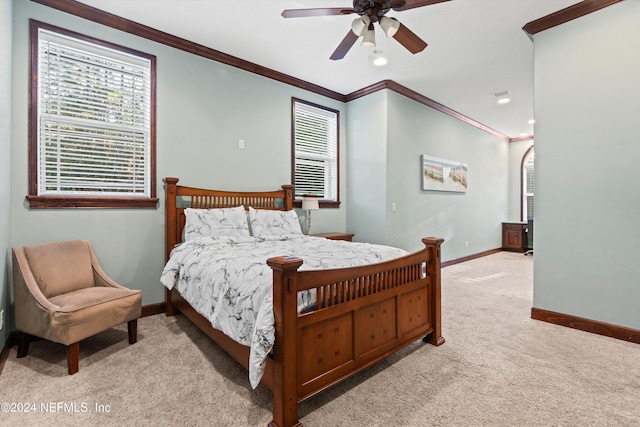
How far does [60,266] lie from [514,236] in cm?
833

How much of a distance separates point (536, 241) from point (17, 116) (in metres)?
4.81

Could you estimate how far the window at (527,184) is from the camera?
7.54 m

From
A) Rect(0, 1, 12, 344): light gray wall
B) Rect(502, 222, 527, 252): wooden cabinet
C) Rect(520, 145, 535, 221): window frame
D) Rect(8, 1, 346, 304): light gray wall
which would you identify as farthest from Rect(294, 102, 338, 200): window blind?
Rect(520, 145, 535, 221): window frame

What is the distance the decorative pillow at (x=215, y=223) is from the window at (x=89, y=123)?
0.48 meters

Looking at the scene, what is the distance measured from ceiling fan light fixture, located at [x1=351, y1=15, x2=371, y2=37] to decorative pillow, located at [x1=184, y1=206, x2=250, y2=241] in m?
2.10

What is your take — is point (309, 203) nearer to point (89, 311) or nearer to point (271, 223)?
point (271, 223)

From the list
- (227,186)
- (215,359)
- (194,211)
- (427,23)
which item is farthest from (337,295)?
(427,23)

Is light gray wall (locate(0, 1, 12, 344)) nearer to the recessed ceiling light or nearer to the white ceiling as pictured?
the white ceiling

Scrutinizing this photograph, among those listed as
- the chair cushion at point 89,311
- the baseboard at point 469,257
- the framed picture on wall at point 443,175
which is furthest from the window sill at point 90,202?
the baseboard at point 469,257

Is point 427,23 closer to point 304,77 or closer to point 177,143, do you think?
point 304,77

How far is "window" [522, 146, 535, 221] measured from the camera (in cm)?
754

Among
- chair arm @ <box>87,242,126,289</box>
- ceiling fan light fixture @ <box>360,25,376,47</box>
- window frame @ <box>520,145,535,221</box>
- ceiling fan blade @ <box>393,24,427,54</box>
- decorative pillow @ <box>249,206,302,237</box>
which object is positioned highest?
ceiling fan blade @ <box>393,24,427,54</box>

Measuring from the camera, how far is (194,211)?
310 centimetres

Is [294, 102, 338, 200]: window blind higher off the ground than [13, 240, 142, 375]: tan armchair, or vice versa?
[294, 102, 338, 200]: window blind
